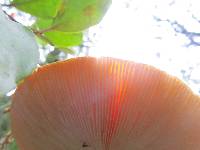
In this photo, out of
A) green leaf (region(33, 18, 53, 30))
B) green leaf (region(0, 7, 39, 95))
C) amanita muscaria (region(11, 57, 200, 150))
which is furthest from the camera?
green leaf (region(33, 18, 53, 30))

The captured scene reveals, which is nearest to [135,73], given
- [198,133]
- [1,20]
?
[198,133]

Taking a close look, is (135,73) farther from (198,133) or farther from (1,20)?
(1,20)

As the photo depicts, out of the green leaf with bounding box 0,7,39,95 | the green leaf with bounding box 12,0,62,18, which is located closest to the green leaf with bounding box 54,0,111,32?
the green leaf with bounding box 12,0,62,18

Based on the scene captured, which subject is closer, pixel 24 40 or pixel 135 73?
pixel 24 40

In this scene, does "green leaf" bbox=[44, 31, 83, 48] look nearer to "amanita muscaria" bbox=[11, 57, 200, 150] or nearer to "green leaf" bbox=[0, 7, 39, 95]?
"amanita muscaria" bbox=[11, 57, 200, 150]

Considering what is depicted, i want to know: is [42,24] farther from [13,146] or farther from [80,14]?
[13,146]

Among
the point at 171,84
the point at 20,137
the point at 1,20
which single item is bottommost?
the point at 20,137

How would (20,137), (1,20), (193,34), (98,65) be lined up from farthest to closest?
(193,34)
(20,137)
(98,65)
(1,20)
